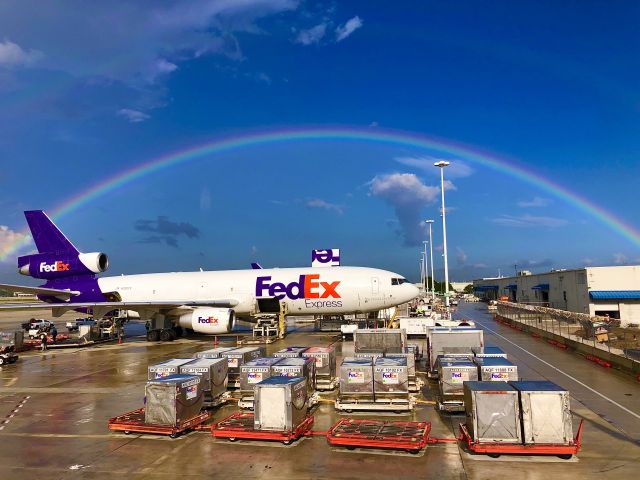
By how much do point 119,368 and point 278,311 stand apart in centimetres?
1472

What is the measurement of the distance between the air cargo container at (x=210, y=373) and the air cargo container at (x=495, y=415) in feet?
26.9

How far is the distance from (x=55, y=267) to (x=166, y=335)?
14.1 meters

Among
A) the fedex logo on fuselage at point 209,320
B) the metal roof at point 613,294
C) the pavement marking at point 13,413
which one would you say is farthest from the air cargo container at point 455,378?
the metal roof at point 613,294

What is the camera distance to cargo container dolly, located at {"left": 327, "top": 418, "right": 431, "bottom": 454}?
10.7 metres

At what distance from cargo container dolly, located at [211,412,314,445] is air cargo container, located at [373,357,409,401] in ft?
8.59

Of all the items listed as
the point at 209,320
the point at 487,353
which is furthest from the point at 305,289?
the point at 487,353

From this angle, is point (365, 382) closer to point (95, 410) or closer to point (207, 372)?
point (207, 372)

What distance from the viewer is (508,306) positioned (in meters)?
48.5

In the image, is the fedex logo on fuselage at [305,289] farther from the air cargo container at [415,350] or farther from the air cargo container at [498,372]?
the air cargo container at [498,372]

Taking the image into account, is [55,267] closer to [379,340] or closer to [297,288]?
[297,288]

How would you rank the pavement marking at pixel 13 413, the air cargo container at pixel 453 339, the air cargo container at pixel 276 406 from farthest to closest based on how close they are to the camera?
1. the air cargo container at pixel 453 339
2. the pavement marking at pixel 13 413
3. the air cargo container at pixel 276 406

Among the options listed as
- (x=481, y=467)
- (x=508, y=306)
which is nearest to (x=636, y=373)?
(x=481, y=467)

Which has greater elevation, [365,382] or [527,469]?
[365,382]

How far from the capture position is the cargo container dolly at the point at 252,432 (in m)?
11.5
